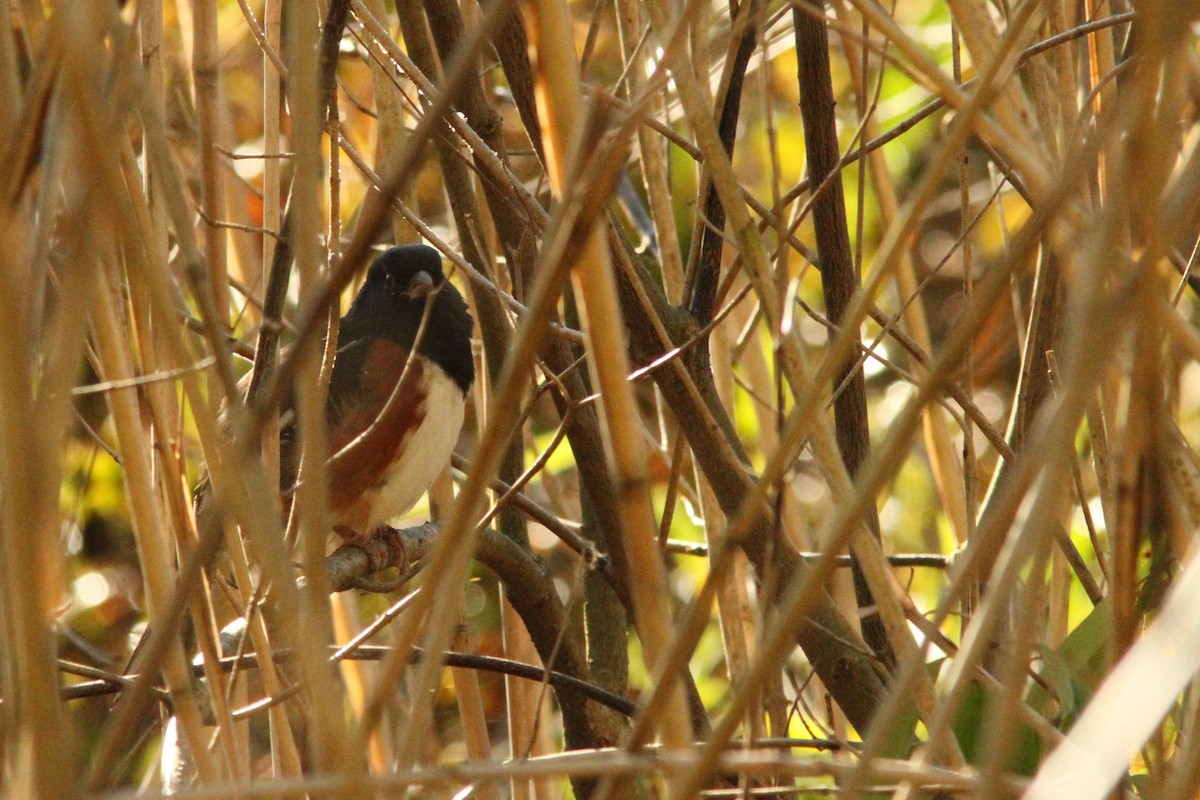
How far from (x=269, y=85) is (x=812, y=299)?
2543mm

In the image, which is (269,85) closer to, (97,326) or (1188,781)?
(97,326)

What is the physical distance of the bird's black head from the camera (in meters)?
2.63

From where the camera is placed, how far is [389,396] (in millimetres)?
2691

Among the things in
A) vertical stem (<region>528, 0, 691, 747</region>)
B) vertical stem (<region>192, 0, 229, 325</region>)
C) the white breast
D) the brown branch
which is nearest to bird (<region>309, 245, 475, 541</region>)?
the white breast

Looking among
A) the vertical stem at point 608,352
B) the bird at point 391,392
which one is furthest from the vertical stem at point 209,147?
the bird at point 391,392

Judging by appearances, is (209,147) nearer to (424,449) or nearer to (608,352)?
(608,352)

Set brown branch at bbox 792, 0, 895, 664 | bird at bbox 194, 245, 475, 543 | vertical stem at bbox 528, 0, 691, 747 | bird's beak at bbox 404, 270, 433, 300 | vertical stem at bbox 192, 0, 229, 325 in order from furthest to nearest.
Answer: bird at bbox 194, 245, 475, 543
bird's beak at bbox 404, 270, 433, 300
brown branch at bbox 792, 0, 895, 664
vertical stem at bbox 192, 0, 229, 325
vertical stem at bbox 528, 0, 691, 747

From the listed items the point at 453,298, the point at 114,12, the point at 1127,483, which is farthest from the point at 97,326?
the point at 453,298

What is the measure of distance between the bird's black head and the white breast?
54 mm

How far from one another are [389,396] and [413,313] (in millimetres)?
251

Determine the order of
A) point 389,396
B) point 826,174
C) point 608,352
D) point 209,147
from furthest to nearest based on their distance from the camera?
1. point 389,396
2. point 826,174
3. point 209,147
4. point 608,352

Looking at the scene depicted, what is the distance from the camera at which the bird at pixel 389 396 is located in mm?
2607

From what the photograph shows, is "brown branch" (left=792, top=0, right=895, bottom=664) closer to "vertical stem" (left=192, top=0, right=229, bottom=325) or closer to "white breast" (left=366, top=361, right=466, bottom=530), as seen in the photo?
"vertical stem" (left=192, top=0, right=229, bottom=325)

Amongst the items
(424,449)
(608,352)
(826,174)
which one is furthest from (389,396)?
(608,352)
